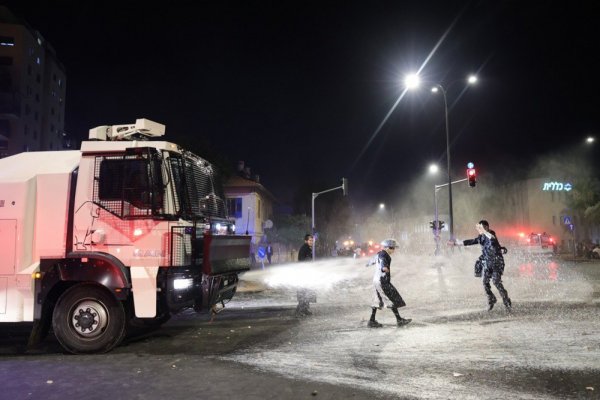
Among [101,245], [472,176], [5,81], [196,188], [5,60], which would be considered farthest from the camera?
[5,60]

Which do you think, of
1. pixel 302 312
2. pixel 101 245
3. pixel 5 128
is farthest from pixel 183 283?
pixel 5 128

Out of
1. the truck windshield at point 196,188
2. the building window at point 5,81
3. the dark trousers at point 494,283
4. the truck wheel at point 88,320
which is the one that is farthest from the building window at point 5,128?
the dark trousers at point 494,283

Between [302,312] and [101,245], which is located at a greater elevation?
[101,245]

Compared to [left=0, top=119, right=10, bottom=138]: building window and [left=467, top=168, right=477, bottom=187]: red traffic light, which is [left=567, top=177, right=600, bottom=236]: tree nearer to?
[left=467, top=168, right=477, bottom=187]: red traffic light

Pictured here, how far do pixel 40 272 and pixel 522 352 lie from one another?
290 inches

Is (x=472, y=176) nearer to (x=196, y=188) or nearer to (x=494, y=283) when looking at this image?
(x=494, y=283)

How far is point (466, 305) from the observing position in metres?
12.0

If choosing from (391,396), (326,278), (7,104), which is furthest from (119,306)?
(7,104)

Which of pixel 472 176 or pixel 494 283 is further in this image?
pixel 472 176

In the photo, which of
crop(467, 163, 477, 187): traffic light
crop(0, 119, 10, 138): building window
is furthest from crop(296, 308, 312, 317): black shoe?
crop(0, 119, 10, 138): building window

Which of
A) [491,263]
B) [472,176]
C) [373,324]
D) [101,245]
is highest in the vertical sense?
[472,176]

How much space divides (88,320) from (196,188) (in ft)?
8.85

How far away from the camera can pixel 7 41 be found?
5728cm

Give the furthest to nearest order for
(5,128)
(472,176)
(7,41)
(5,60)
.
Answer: (7,41)
(5,60)
(5,128)
(472,176)
